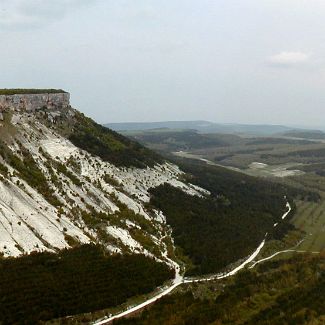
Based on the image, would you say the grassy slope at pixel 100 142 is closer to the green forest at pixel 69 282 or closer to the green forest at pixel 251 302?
the green forest at pixel 69 282

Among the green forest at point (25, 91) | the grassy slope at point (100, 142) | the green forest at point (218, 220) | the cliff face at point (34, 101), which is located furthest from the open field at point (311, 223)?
the green forest at point (25, 91)

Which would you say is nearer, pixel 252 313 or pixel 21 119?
pixel 252 313

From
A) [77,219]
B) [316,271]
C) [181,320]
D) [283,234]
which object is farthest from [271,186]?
[181,320]

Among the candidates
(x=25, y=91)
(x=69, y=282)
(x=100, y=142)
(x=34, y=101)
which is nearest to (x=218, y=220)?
(x=100, y=142)

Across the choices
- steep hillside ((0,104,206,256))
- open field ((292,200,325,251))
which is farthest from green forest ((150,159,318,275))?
open field ((292,200,325,251))

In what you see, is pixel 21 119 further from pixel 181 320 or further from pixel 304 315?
pixel 304 315

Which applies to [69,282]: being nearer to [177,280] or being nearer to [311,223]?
[177,280]
